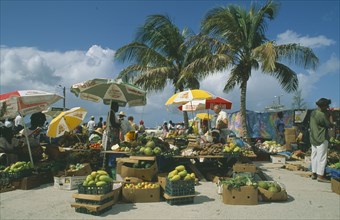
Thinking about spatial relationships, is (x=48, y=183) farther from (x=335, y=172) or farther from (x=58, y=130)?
(x=335, y=172)

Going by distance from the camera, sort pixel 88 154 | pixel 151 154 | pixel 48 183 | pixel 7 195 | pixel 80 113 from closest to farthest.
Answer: pixel 7 195, pixel 151 154, pixel 48 183, pixel 88 154, pixel 80 113

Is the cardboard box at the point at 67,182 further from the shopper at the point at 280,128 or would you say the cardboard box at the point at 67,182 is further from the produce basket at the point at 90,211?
the shopper at the point at 280,128

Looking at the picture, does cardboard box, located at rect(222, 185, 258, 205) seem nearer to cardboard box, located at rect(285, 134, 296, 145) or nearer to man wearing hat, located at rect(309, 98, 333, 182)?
man wearing hat, located at rect(309, 98, 333, 182)

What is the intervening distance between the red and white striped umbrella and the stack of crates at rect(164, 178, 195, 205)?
475cm

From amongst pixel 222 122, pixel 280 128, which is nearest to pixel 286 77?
pixel 280 128

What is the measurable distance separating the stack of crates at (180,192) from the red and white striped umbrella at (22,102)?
187 inches

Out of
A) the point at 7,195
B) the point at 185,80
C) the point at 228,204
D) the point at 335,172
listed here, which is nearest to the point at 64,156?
the point at 7,195

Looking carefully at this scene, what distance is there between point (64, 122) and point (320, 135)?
26.9 ft

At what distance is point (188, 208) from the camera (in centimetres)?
600

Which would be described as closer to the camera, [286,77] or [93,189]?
[93,189]

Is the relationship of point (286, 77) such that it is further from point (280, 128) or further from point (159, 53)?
point (159, 53)

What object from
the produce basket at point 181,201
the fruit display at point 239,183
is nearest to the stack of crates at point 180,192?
the produce basket at point 181,201

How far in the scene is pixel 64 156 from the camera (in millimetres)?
10086

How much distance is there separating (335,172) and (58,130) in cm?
850
